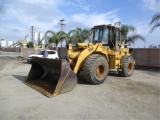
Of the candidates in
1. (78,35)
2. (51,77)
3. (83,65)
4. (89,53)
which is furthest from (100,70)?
(78,35)

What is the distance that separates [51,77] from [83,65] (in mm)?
1787

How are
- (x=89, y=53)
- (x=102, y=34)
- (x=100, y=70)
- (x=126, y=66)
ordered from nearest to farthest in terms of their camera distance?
(x=89, y=53)
(x=100, y=70)
(x=102, y=34)
(x=126, y=66)

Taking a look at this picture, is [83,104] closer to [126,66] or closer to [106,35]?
[106,35]

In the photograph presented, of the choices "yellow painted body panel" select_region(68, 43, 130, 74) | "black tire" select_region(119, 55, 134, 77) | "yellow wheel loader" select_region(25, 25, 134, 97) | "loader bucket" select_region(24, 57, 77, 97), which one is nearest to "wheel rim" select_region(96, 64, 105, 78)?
"yellow wheel loader" select_region(25, 25, 134, 97)

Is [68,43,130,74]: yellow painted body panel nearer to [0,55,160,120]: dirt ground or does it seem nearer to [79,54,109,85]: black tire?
[79,54,109,85]: black tire

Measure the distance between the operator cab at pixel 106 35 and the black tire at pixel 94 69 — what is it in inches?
61.2

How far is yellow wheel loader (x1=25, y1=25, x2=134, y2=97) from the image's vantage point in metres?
6.98

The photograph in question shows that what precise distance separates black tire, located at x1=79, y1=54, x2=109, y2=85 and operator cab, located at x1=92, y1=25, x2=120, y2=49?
1553 mm

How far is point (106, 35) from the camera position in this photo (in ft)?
32.7

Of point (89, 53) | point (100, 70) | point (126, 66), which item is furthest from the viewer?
point (126, 66)

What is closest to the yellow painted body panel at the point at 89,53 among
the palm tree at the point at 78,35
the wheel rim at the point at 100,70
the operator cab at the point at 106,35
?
the operator cab at the point at 106,35

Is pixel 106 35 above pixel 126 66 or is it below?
above

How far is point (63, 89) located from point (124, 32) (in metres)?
16.4

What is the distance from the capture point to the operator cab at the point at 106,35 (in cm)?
991
